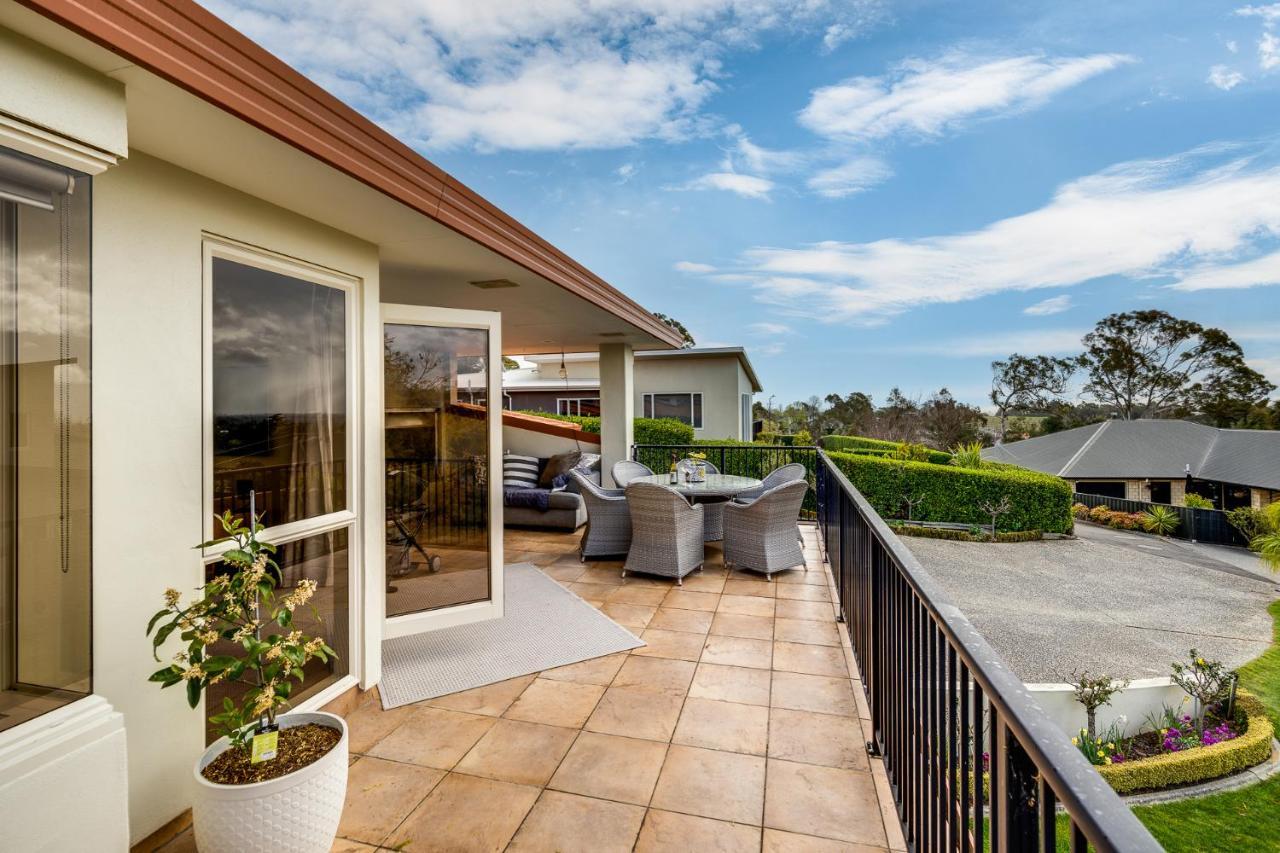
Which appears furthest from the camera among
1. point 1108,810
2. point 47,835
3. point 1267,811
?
point 1267,811

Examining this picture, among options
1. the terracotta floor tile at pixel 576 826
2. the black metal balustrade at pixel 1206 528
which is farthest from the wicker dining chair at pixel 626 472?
the black metal balustrade at pixel 1206 528

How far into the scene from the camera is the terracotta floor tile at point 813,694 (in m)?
2.85

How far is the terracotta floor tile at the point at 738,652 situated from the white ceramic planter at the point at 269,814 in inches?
82.9

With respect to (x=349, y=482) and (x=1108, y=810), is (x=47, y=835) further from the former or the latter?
(x=1108, y=810)

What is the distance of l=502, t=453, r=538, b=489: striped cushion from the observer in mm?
7230

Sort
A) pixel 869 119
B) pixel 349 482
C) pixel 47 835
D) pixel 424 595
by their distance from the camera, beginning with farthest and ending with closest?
pixel 869 119
pixel 424 595
pixel 349 482
pixel 47 835

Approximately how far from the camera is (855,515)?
3.23m

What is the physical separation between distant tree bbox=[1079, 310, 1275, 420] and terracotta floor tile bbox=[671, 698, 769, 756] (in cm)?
4094

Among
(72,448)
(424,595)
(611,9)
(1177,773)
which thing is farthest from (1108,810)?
(611,9)

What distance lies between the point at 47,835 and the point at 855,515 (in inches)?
128

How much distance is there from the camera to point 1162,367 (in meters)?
32.6

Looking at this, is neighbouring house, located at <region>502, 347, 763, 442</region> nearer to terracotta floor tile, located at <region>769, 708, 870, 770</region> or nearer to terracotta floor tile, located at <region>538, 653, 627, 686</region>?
terracotta floor tile, located at <region>538, 653, 627, 686</region>

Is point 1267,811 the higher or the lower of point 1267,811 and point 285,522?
the lower

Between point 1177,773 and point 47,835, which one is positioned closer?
point 47,835
